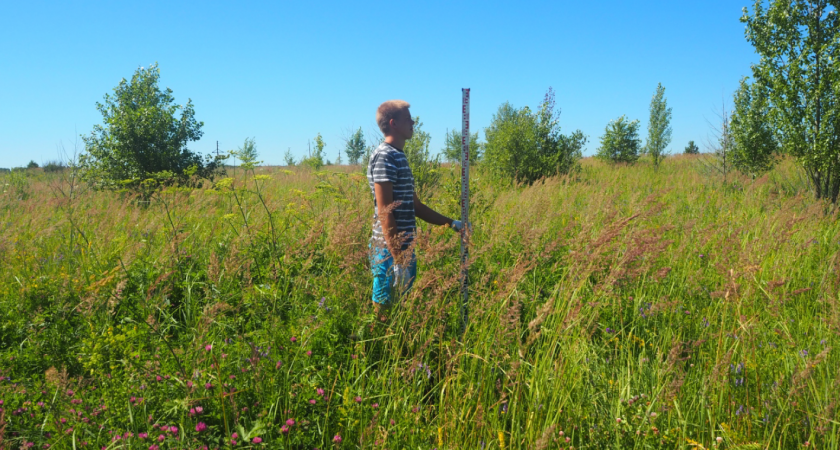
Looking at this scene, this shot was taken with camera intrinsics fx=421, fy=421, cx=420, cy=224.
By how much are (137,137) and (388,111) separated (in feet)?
31.1

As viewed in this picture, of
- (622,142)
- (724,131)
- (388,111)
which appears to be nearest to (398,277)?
(388,111)

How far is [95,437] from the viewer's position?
1830mm

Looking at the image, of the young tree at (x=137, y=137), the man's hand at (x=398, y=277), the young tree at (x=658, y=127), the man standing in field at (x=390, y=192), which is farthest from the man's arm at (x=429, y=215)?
the young tree at (x=658, y=127)

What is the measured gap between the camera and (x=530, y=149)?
42.0 feet

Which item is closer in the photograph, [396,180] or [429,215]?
[396,180]

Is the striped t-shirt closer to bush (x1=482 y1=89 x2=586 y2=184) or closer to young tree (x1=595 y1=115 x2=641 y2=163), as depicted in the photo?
bush (x1=482 y1=89 x2=586 y2=184)

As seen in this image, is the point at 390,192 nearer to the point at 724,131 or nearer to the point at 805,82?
the point at 805,82

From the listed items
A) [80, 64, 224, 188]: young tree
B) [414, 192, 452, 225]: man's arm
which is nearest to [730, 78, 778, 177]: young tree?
[414, 192, 452, 225]: man's arm

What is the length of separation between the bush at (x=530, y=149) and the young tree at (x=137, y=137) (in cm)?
848

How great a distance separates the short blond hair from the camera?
2.97 m

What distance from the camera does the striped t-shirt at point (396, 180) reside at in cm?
283

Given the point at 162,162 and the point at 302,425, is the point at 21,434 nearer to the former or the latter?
the point at 302,425

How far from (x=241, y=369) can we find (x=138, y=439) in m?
0.46

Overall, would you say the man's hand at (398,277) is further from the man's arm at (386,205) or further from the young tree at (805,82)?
the young tree at (805,82)
